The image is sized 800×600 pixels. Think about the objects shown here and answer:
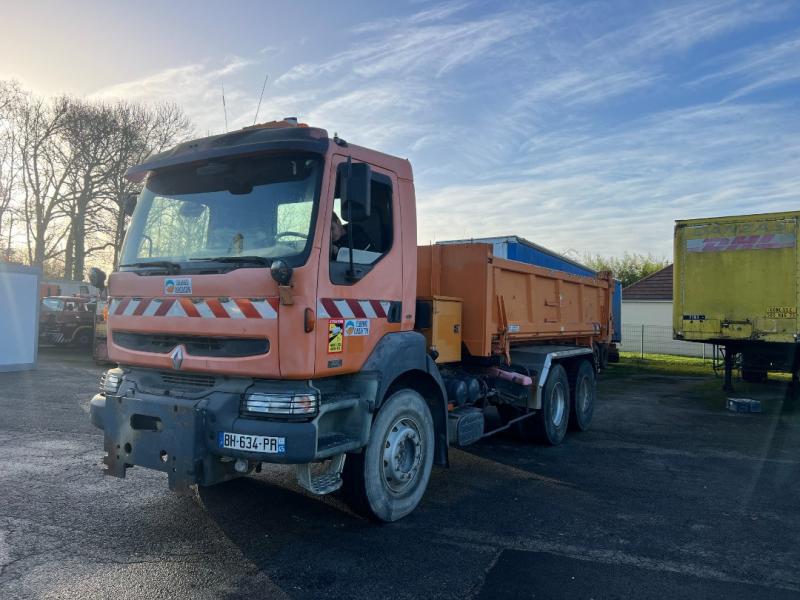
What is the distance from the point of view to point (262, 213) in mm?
4586

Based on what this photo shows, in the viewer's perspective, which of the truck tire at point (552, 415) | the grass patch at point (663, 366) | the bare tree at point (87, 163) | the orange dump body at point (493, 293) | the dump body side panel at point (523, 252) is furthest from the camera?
the bare tree at point (87, 163)

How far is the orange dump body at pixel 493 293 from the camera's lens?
21.7 feet

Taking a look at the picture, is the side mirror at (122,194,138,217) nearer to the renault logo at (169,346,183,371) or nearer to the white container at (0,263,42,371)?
the renault logo at (169,346,183,371)

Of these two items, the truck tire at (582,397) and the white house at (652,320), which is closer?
the truck tire at (582,397)

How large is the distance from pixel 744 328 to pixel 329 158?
37.1 feet

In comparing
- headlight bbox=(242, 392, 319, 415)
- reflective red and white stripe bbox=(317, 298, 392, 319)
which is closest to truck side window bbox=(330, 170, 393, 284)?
reflective red and white stripe bbox=(317, 298, 392, 319)

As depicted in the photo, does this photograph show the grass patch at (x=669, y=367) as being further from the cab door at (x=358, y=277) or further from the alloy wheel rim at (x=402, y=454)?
the cab door at (x=358, y=277)

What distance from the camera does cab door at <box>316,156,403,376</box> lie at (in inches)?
173

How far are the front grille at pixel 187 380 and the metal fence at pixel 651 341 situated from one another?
2453 centimetres

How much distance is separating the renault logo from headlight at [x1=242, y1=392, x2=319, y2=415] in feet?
2.33

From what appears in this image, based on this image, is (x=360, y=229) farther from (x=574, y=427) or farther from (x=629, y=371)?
(x=629, y=371)

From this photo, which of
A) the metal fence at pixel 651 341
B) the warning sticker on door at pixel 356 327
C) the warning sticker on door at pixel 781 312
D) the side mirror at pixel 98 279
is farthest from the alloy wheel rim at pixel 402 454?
the metal fence at pixel 651 341

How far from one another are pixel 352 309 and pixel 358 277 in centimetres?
25

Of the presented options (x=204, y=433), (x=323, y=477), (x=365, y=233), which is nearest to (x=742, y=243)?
(x=365, y=233)
